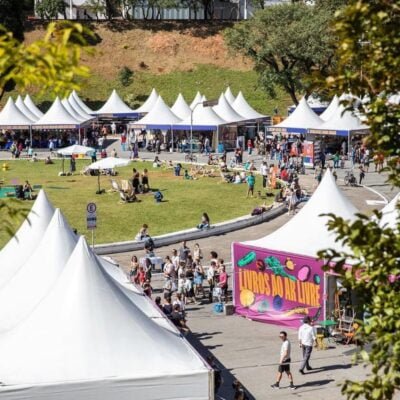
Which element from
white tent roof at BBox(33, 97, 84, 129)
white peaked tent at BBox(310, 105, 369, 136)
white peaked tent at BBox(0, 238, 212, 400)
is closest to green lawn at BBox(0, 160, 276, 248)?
white peaked tent at BBox(310, 105, 369, 136)

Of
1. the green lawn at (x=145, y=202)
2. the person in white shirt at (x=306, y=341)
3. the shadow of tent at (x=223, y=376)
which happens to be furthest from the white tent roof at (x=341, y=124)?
the person in white shirt at (x=306, y=341)

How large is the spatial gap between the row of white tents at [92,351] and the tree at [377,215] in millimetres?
5933

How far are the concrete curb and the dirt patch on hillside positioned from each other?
156ft

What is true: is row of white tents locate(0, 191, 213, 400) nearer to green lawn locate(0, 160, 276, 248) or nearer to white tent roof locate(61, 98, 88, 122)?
green lawn locate(0, 160, 276, 248)

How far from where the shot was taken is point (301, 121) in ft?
162

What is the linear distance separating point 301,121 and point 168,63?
3448 cm

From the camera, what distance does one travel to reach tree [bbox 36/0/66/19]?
8612cm

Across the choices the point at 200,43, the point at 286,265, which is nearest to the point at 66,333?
the point at 286,265

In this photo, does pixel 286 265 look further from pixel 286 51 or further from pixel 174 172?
pixel 286 51

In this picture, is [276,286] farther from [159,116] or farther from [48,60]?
[159,116]

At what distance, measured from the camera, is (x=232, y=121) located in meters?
54.0

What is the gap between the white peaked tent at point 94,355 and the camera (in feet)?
42.4

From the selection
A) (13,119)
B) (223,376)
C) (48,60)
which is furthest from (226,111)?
(48,60)

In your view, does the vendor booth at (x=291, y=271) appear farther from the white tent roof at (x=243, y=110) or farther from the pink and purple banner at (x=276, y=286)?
the white tent roof at (x=243, y=110)
